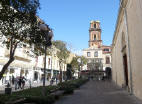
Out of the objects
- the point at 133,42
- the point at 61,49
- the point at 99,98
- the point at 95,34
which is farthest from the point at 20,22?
the point at 95,34

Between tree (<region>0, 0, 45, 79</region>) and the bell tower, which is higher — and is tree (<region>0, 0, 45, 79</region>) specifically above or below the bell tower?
below

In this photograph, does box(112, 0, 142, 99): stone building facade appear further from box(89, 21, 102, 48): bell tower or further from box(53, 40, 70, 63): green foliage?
box(89, 21, 102, 48): bell tower

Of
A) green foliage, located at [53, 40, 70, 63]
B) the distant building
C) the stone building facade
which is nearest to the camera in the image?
the stone building facade

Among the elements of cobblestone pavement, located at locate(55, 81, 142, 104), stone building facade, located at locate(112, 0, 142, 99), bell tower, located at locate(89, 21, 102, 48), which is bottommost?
cobblestone pavement, located at locate(55, 81, 142, 104)

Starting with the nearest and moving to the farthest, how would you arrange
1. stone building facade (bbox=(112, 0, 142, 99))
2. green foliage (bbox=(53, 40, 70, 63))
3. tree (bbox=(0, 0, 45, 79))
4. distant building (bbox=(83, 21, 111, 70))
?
tree (bbox=(0, 0, 45, 79)) → stone building facade (bbox=(112, 0, 142, 99)) → green foliage (bbox=(53, 40, 70, 63)) → distant building (bbox=(83, 21, 111, 70))

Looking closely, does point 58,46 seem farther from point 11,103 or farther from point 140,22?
point 11,103

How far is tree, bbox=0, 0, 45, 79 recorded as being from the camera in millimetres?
6773

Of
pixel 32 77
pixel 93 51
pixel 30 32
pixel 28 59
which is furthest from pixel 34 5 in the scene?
pixel 93 51

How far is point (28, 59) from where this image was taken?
2731cm

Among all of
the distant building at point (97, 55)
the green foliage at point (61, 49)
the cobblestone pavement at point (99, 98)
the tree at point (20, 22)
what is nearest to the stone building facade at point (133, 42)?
the cobblestone pavement at point (99, 98)

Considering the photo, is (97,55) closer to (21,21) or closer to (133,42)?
(133,42)

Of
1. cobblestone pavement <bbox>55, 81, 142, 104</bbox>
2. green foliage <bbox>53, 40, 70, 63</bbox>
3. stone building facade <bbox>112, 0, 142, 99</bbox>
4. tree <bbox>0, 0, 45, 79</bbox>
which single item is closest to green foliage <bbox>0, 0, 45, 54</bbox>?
tree <bbox>0, 0, 45, 79</bbox>

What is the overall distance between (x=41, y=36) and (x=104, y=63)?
2239 inches

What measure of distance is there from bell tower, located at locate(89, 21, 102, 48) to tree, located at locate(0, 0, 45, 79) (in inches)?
2685
